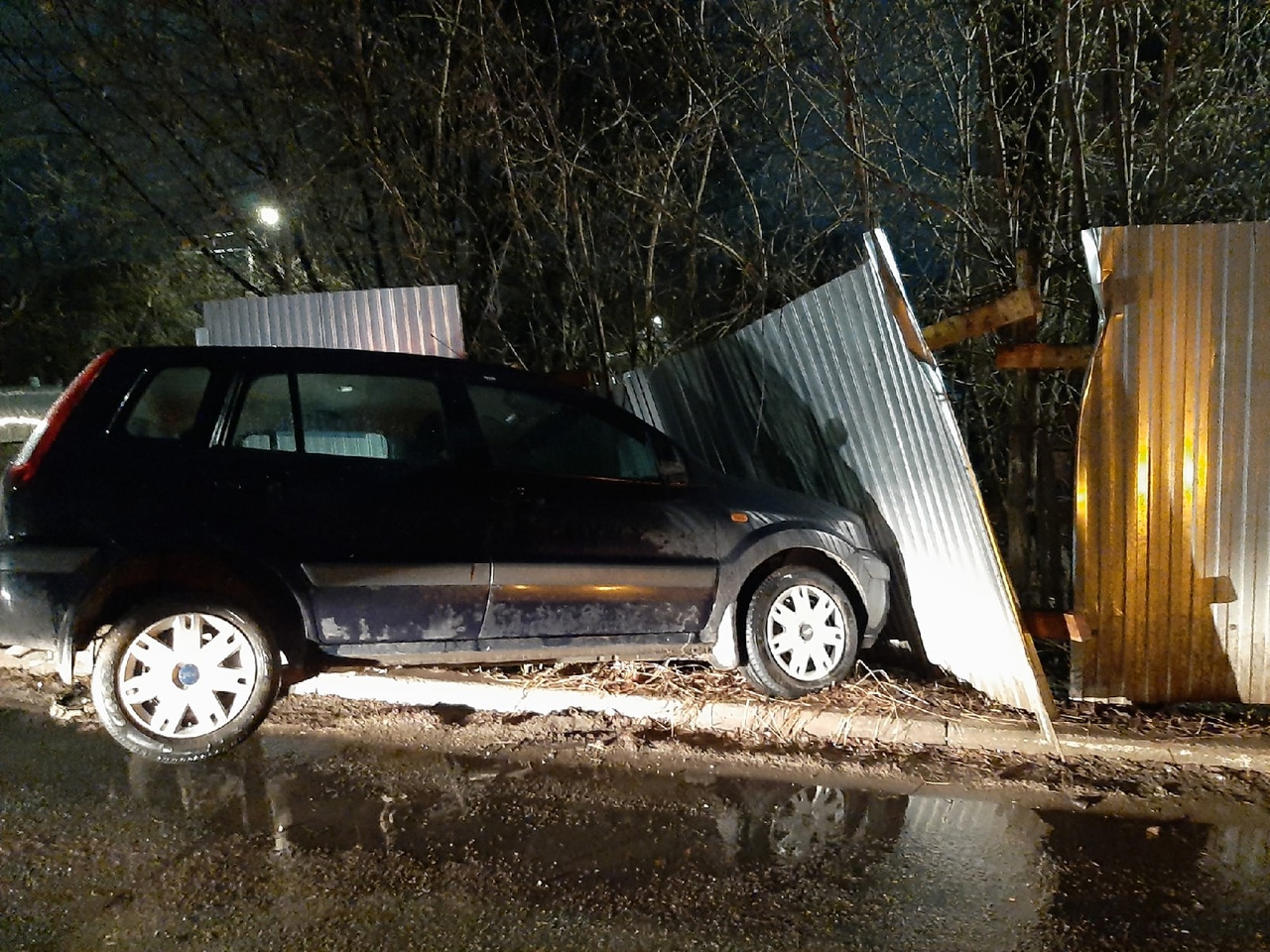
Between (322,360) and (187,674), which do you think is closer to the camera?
(187,674)

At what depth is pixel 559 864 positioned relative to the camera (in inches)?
137

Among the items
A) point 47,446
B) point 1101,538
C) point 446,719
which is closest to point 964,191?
point 1101,538

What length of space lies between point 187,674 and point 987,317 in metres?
4.02

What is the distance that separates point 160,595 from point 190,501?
0.43 meters

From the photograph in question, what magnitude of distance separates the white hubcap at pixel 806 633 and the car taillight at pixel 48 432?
3.37 m

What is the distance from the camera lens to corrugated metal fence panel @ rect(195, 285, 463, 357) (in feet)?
22.4

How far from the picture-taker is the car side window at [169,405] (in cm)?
427

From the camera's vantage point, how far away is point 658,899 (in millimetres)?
3238

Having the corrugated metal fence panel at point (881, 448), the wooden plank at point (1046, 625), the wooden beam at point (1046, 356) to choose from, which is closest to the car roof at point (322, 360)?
the corrugated metal fence panel at point (881, 448)

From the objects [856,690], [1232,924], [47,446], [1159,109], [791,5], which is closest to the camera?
[1232,924]

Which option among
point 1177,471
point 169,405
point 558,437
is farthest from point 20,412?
point 1177,471

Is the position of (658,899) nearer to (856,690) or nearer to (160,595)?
(856,690)

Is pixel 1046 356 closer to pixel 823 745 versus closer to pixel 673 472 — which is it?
pixel 673 472

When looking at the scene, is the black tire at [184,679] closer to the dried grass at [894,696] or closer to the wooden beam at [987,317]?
the dried grass at [894,696]
